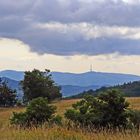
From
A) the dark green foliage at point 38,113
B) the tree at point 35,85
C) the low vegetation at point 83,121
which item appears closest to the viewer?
the low vegetation at point 83,121

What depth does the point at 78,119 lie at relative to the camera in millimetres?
14812

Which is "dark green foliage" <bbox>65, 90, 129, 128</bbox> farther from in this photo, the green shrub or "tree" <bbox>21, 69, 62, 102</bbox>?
"tree" <bbox>21, 69, 62, 102</bbox>

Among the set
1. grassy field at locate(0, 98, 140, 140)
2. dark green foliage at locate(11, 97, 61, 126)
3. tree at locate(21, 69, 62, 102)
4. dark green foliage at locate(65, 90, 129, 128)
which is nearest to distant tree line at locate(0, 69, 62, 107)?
tree at locate(21, 69, 62, 102)

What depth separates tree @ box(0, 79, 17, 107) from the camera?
83.8 m

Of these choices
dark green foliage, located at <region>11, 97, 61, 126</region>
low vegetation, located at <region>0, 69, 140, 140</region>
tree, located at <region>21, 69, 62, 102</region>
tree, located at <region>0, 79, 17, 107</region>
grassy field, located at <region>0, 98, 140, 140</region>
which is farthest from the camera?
tree, located at <region>0, 79, 17, 107</region>

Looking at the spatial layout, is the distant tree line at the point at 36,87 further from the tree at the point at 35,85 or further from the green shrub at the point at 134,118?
the green shrub at the point at 134,118

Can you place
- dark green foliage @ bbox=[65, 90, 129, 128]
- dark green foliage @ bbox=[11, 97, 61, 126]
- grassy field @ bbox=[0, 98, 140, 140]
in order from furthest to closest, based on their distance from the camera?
dark green foliage @ bbox=[11, 97, 61, 126]
dark green foliage @ bbox=[65, 90, 129, 128]
grassy field @ bbox=[0, 98, 140, 140]

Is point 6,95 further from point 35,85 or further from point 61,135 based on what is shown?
point 61,135

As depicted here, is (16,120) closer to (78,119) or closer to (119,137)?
(78,119)

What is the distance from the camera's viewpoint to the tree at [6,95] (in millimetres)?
83819

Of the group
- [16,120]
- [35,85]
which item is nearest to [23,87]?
[35,85]

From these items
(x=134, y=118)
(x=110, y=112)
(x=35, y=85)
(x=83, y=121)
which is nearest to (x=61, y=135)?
(x=110, y=112)

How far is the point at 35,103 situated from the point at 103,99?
2.47 metres

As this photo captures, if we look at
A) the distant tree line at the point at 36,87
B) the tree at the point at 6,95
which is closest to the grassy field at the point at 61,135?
the distant tree line at the point at 36,87
